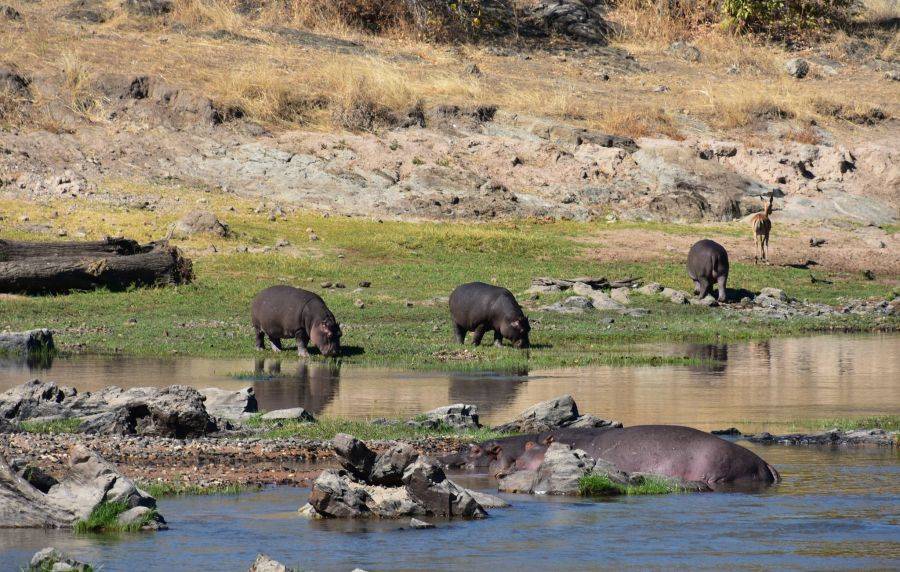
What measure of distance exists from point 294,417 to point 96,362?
6.43 metres

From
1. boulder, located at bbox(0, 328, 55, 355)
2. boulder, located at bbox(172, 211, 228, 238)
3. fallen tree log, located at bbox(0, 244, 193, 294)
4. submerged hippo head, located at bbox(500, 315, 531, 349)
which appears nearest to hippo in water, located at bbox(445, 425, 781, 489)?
submerged hippo head, located at bbox(500, 315, 531, 349)

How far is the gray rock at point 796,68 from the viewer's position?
48625mm

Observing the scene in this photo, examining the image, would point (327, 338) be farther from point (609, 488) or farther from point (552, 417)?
point (609, 488)

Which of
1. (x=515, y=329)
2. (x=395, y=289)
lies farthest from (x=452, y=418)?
(x=395, y=289)

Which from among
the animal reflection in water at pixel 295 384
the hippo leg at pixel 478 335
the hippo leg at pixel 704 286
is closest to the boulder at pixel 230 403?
the animal reflection in water at pixel 295 384

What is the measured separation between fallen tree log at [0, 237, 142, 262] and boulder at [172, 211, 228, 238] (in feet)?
10.6

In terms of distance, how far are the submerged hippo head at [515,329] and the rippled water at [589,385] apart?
199 cm

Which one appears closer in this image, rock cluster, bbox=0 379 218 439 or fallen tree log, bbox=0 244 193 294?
rock cluster, bbox=0 379 218 439

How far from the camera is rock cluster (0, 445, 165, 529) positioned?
9523 mm

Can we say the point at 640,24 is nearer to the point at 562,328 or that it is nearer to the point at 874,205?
the point at 874,205

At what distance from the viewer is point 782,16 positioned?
5191 cm

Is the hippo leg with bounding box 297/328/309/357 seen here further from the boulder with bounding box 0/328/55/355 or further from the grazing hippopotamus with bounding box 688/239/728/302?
the grazing hippopotamus with bounding box 688/239/728/302

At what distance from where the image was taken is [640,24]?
51.8 metres

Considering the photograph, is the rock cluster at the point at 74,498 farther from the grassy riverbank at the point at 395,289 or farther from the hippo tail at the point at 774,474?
the grassy riverbank at the point at 395,289
